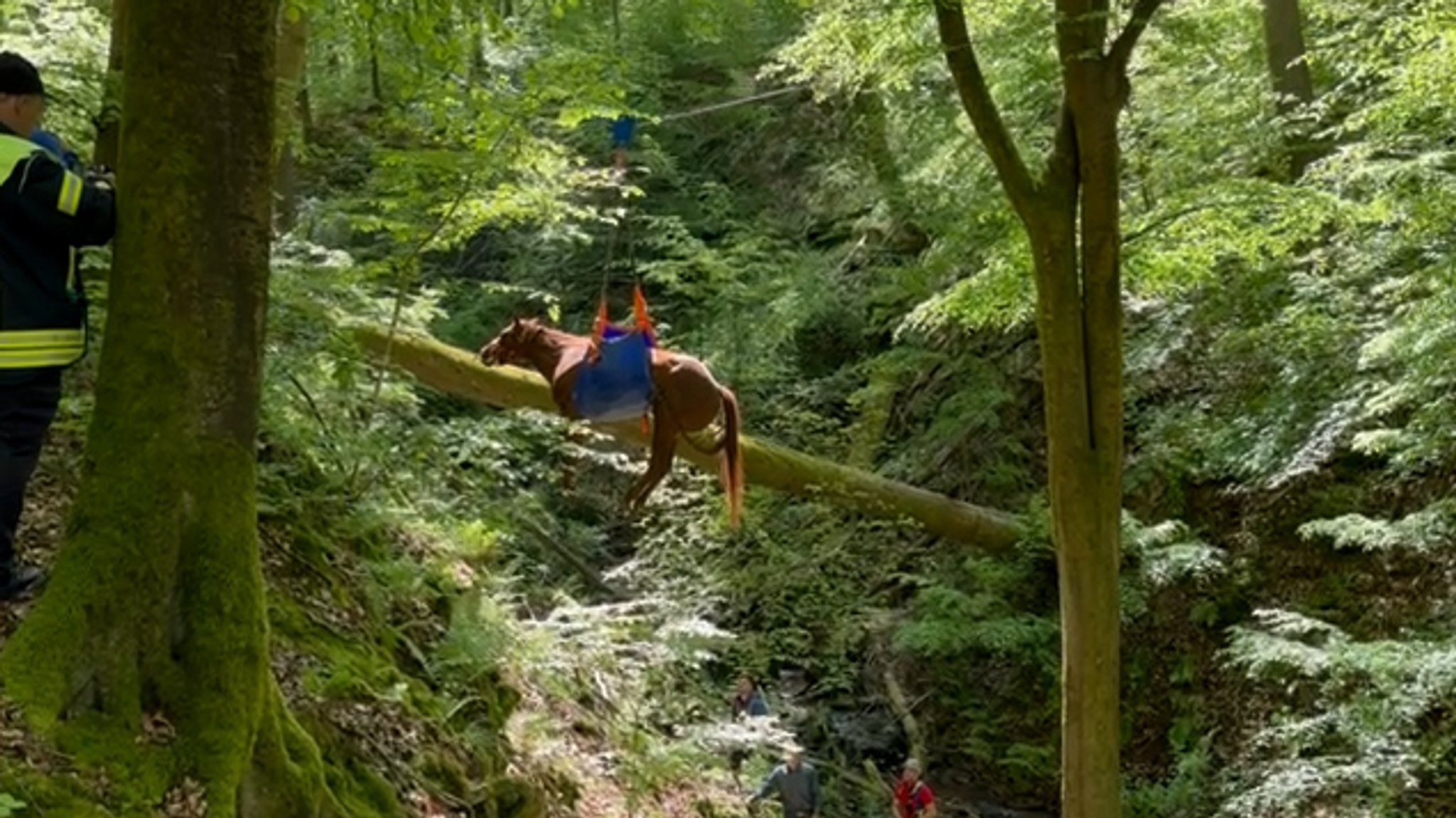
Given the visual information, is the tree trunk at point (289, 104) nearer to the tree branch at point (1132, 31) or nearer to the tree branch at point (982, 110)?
the tree branch at point (982, 110)

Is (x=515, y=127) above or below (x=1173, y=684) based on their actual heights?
above

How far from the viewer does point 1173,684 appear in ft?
37.2

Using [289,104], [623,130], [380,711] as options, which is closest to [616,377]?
[623,130]

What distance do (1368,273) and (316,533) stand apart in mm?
7903

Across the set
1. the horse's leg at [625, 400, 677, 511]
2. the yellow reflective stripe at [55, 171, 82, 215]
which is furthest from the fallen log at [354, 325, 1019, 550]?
the yellow reflective stripe at [55, 171, 82, 215]

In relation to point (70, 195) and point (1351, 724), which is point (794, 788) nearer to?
point (1351, 724)

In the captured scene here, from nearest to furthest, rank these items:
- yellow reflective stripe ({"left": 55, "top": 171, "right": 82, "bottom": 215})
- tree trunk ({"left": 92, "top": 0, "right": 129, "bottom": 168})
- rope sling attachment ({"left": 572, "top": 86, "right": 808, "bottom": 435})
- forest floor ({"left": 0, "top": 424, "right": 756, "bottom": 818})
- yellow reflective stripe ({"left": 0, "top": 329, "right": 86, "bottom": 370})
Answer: forest floor ({"left": 0, "top": 424, "right": 756, "bottom": 818}) < yellow reflective stripe ({"left": 55, "top": 171, "right": 82, "bottom": 215}) < yellow reflective stripe ({"left": 0, "top": 329, "right": 86, "bottom": 370}) < tree trunk ({"left": 92, "top": 0, "right": 129, "bottom": 168}) < rope sling attachment ({"left": 572, "top": 86, "right": 808, "bottom": 435})

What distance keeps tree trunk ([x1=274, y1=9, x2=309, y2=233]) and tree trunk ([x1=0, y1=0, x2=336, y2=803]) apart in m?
0.69

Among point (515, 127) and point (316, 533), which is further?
point (515, 127)

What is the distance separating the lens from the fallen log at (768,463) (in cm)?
959

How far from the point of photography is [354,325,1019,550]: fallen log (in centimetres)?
959

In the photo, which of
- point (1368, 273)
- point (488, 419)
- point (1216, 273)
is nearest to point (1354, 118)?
point (1368, 273)

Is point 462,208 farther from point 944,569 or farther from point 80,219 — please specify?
point 944,569

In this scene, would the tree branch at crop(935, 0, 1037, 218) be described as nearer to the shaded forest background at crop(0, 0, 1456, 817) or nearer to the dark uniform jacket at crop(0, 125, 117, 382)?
the shaded forest background at crop(0, 0, 1456, 817)
